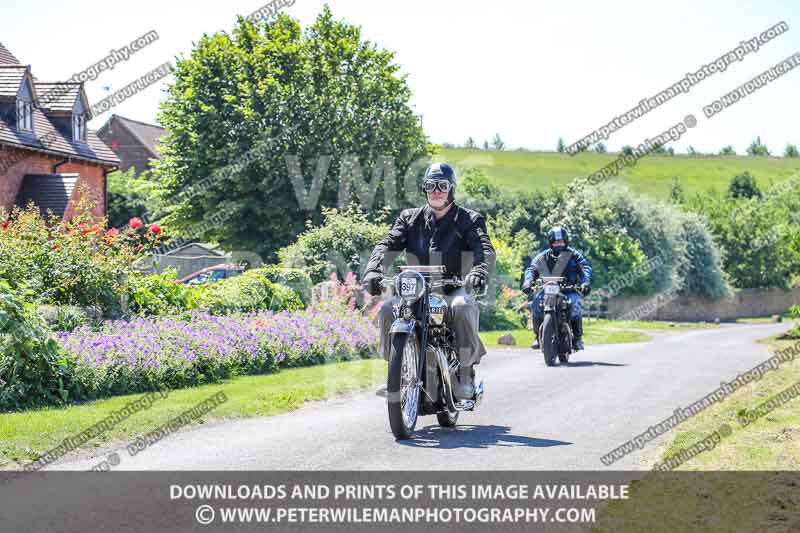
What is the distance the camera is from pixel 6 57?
1400 inches

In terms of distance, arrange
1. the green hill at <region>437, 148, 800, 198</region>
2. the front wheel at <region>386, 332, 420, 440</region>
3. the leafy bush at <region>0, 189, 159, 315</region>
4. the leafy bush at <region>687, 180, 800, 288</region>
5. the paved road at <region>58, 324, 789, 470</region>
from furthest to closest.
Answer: the green hill at <region>437, 148, 800, 198</region>, the leafy bush at <region>687, 180, 800, 288</region>, the leafy bush at <region>0, 189, 159, 315</region>, the front wheel at <region>386, 332, 420, 440</region>, the paved road at <region>58, 324, 789, 470</region>

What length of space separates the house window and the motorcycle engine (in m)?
26.7

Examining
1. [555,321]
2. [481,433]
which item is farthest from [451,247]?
[555,321]

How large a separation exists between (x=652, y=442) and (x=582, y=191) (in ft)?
140

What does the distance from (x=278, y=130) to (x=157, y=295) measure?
76.4ft

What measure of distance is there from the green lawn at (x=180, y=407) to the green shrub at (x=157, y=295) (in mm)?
3177

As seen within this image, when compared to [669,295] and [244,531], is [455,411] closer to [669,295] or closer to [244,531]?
[244,531]

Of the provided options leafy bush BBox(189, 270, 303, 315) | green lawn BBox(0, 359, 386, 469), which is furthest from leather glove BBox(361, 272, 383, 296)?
leafy bush BBox(189, 270, 303, 315)

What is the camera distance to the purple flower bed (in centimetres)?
1282

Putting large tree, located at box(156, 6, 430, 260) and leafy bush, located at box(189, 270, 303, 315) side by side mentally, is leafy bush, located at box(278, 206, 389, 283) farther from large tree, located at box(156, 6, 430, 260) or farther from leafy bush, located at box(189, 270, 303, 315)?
large tree, located at box(156, 6, 430, 260)

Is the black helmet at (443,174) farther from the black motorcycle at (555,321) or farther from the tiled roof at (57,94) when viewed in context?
the tiled roof at (57,94)

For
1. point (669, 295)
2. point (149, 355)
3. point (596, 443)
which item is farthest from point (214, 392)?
point (669, 295)

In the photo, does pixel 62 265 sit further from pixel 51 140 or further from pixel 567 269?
pixel 51 140

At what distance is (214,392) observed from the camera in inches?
507
